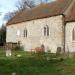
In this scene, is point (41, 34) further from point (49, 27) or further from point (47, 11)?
point (47, 11)

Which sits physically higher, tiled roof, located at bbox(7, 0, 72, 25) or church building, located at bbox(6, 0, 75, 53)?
tiled roof, located at bbox(7, 0, 72, 25)

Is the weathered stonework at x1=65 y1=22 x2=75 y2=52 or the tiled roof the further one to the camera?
the tiled roof

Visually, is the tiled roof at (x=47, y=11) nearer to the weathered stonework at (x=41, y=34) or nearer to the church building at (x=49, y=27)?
the church building at (x=49, y=27)

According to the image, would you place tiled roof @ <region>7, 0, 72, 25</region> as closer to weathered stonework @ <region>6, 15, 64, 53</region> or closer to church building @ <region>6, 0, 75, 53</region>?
church building @ <region>6, 0, 75, 53</region>

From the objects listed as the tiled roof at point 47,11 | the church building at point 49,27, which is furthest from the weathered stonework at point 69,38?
the tiled roof at point 47,11

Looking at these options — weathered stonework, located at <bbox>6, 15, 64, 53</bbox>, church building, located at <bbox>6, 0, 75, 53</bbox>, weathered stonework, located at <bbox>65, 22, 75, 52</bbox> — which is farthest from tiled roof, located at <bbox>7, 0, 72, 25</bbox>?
weathered stonework, located at <bbox>65, 22, 75, 52</bbox>

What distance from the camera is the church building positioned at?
42250 millimetres

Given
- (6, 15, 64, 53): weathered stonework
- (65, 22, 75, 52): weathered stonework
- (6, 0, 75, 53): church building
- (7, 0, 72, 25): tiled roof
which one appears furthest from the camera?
(7, 0, 72, 25): tiled roof

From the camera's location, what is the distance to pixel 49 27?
45969 millimetres

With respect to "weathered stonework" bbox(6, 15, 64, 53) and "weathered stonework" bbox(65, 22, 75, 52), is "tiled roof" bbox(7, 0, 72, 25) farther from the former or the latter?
"weathered stonework" bbox(65, 22, 75, 52)

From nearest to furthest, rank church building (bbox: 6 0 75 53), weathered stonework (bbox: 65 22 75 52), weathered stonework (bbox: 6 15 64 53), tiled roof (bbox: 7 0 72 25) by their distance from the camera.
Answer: weathered stonework (bbox: 65 22 75 52)
church building (bbox: 6 0 75 53)
weathered stonework (bbox: 6 15 64 53)
tiled roof (bbox: 7 0 72 25)

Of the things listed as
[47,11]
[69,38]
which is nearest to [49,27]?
[47,11]

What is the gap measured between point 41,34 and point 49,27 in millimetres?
2585

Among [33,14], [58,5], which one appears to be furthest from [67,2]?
[33,14]
